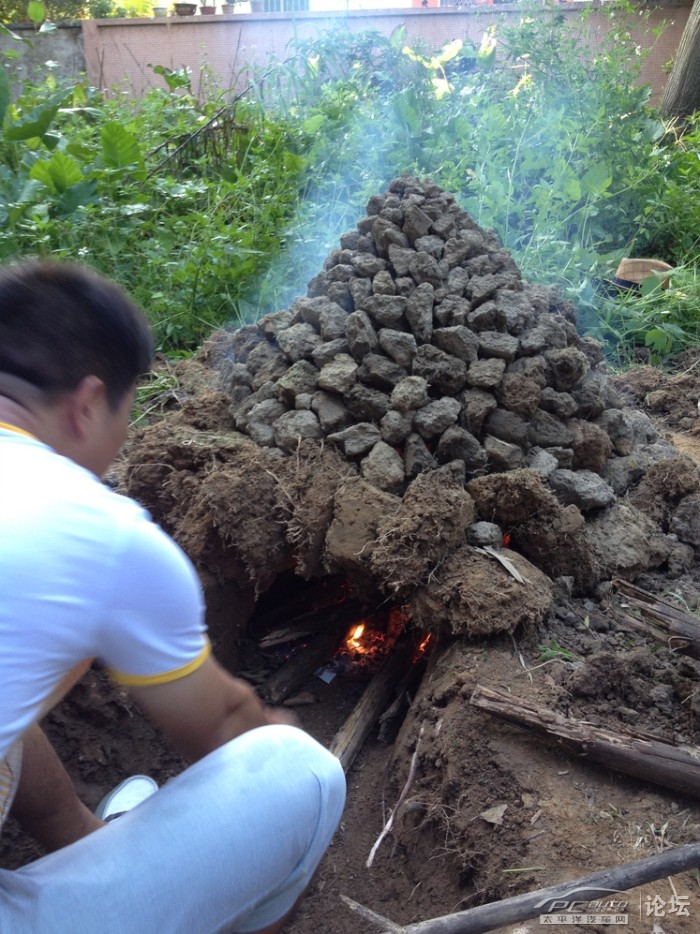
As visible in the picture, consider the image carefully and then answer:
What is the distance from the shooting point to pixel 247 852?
5.04ft

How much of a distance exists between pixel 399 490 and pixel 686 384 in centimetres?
276

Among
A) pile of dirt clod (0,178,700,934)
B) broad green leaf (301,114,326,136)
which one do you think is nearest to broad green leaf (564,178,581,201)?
broad green leaf (301,114,326,136)

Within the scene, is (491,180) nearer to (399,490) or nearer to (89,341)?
(399,490)

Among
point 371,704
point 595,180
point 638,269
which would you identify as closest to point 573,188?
point 595,180

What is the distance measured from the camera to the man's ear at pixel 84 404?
1.55 m

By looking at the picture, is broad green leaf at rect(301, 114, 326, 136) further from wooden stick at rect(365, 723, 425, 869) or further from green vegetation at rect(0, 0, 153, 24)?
green vegetation at rect(0, 0, 153, 24)

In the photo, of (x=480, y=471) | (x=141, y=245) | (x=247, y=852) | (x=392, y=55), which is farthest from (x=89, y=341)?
(x=392, y=55)

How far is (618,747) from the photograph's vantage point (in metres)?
2.20

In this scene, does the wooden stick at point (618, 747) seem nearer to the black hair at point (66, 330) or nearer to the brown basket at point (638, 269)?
the black hair at point (66, 330)

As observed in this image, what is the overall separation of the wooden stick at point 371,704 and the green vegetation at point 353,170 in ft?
7.43

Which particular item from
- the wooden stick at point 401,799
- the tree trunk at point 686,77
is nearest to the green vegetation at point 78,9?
the tree trunk at point 686,77

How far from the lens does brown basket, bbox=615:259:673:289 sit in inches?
234

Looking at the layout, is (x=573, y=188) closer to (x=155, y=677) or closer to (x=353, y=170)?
(x=353, y=170)

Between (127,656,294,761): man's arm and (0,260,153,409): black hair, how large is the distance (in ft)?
1.86
